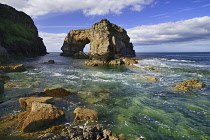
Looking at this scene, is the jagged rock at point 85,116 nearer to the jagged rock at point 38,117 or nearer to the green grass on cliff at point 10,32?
the jagged rock at point 38,117

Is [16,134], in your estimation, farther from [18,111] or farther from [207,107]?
[207,107]

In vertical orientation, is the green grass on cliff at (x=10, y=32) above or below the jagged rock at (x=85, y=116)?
above

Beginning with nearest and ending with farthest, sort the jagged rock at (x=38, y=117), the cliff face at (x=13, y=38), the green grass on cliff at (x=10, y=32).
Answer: the jagged rock at (x=38, y=117) → the cliff face at (x=13, y=38) → the green grass on cliff at (x=10, y=32)

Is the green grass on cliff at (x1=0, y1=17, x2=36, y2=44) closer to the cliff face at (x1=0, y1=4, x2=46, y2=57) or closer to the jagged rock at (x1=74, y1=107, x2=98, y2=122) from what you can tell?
the cliff face at (x1=0, y1=4, x2=46, y2=57)

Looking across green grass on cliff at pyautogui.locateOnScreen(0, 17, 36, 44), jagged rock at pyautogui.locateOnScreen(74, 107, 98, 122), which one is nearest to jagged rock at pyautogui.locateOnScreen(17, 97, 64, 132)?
jagged rock at pyautogui.locateOnScreen(74, 107, 98, 122)

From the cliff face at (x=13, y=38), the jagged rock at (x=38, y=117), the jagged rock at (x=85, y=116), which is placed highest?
the cliff face at (x=13, y=38)

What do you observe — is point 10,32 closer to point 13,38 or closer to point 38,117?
point 13,38

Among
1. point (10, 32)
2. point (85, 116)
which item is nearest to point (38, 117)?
point (85, 116)

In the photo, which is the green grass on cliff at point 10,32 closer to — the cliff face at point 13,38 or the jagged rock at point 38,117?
the cliff face at point 13,38

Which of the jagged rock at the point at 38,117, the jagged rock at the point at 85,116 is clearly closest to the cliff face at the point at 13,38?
the jagged rock at the point at 38,117

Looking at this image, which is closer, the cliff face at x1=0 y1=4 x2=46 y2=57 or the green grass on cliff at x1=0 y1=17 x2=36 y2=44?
the cliff face at x1=0 y1=4 x2=46 y2=57

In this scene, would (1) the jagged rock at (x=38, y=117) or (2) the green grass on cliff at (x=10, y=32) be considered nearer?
(1) the jagged rock at (x=38, y=117)

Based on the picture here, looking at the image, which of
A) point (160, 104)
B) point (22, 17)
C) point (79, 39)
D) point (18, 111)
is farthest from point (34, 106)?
point (22, 17)

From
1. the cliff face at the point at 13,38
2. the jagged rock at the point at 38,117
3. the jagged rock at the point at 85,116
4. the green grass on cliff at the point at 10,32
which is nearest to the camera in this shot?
the jagged rock at the point at 38,117
